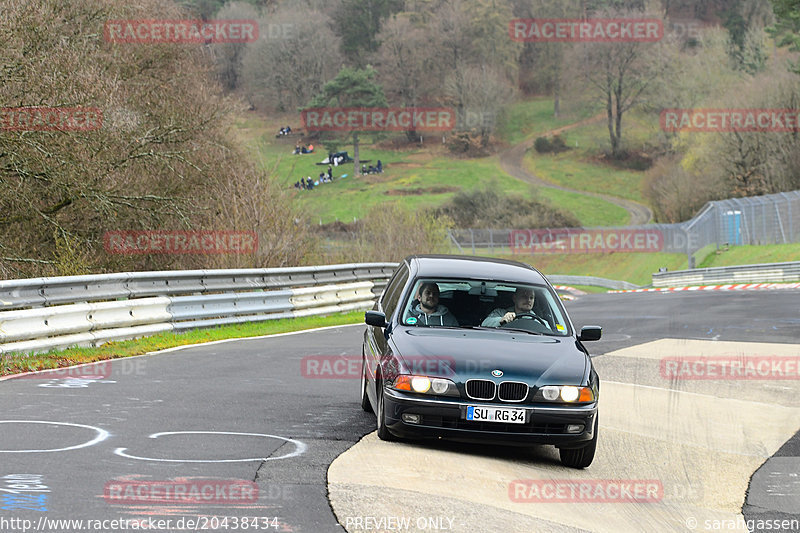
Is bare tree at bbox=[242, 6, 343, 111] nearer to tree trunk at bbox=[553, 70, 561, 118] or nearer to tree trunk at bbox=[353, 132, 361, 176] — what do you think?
tree trunk at bbox=[353, 132, 361, 176]

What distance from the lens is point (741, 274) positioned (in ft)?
144

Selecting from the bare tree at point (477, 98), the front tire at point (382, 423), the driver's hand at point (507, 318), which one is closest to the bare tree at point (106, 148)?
the driver's hand at point (507, 318)

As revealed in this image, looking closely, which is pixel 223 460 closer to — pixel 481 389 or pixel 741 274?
pixel 481 389

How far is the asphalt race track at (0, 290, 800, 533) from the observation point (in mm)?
6102

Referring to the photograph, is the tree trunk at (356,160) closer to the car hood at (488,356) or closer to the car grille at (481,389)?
the car hood at (488,356)

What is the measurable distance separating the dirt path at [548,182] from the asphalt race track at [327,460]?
8458cm

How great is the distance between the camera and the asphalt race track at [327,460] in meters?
6.10

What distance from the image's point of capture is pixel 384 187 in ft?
378

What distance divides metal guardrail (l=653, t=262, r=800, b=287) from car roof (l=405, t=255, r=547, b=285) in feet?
111

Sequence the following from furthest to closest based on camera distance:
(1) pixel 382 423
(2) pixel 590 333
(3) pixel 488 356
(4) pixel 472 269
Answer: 1. (4) pixel 472 269
2. (2) pixel 590 333
3. (1) pixel 382 423
4. (3) pixel 488 356

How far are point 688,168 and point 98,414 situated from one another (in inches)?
3068

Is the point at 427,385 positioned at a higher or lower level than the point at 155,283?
higher

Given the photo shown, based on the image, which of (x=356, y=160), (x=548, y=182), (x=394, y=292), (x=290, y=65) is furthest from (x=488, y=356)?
(x=290, y=65)

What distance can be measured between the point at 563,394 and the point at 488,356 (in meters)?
0.65
